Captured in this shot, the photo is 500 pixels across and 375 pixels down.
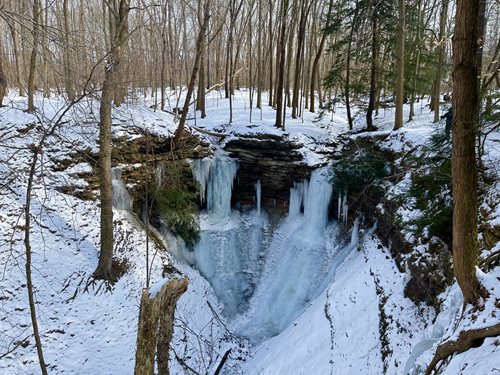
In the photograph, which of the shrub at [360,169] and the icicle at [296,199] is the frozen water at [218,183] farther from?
the shrub at [360,169]

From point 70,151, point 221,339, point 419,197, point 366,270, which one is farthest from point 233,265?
point 419,197

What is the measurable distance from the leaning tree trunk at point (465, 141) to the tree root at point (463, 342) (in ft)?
1.56

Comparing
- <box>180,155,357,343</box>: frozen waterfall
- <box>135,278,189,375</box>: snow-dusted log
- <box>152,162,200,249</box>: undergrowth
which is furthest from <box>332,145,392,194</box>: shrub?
<box>135,278,189,375</box>: snow-dusted log

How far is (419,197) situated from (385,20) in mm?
8667

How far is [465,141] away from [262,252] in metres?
10.1

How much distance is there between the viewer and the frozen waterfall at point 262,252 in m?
11.1

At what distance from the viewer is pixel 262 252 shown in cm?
1273

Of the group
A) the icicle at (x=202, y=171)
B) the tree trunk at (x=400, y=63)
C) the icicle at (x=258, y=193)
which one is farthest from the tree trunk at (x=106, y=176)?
the tree trunk at (x=400, y=63)

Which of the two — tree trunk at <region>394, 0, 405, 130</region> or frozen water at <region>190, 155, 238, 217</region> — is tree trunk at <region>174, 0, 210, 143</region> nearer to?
frozen water at <region>190, 155, 238, 217</region>

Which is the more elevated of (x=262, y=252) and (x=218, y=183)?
(x=218, y=183)

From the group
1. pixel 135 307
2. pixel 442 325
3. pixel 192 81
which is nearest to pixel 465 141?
pixel 442 325

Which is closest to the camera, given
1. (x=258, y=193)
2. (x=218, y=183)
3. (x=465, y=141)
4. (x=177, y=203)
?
(x=465, y=141)

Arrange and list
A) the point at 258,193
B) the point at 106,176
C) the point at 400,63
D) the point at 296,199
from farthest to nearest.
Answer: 1. the point at 258,193
2. the point at 296,199
3. the point at 400,63
4. the point at 106,176

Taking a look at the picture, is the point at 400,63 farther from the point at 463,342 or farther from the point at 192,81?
the point at 463,342
